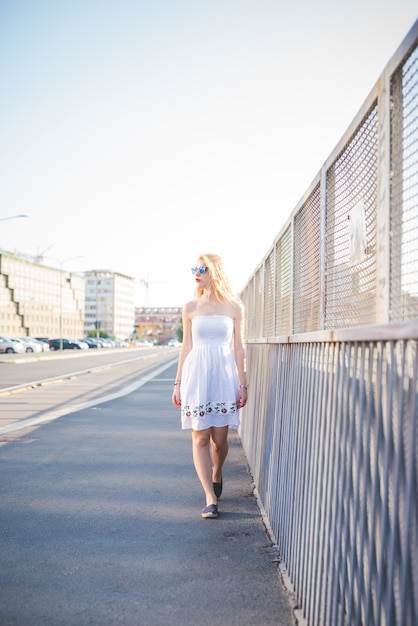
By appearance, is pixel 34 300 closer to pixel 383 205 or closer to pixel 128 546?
pixel 128 546

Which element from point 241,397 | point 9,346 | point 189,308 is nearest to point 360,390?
point 241,397

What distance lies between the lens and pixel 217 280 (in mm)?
5484

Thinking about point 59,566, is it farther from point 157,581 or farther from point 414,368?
point 414,368

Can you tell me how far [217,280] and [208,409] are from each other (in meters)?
0.99

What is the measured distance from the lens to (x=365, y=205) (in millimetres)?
3188

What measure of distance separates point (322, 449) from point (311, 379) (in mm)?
555

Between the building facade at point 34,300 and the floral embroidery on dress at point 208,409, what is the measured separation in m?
123

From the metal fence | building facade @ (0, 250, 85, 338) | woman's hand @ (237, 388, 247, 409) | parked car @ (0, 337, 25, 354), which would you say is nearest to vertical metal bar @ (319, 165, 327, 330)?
the metal fence

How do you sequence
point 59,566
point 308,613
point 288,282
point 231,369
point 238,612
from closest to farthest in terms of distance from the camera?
1. point 308,613
2. point 238,612
3. point 59,566
4. point 231,369
5. point 288,282

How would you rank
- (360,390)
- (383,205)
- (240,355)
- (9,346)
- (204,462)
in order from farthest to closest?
(9,346) < (240,355) < (204,462) < (383,205) < (360,390)

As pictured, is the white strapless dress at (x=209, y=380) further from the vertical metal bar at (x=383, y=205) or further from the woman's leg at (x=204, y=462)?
the vertical metal bar at (x=383, y=205)

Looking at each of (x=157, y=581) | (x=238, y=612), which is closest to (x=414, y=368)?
(x=238, y=612)

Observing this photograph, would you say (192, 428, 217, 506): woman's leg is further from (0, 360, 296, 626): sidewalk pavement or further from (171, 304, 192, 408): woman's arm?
(171, 304, 192, 408): woman's arm

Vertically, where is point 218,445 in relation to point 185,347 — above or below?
below
